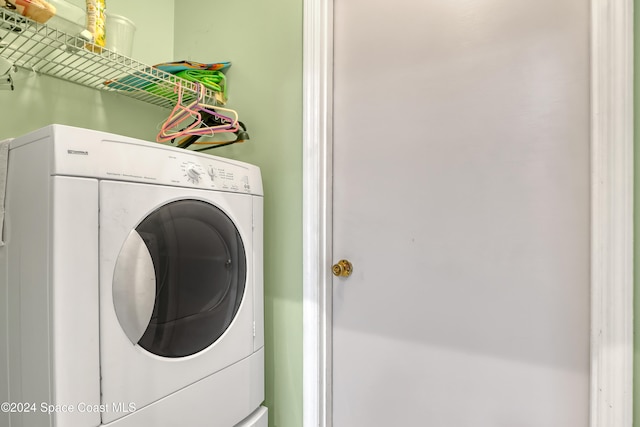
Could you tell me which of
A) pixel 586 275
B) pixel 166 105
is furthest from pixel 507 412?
pixel 166 105

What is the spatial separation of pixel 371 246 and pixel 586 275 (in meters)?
0.58

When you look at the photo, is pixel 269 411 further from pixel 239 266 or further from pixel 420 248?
pixel 420 248

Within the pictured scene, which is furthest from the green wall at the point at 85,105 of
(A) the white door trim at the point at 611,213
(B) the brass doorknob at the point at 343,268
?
(A) the white door trim at the point at 611,213

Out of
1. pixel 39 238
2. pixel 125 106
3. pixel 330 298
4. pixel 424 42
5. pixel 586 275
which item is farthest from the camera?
pixel 125 106

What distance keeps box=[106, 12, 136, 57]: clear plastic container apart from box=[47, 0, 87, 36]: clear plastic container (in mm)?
200

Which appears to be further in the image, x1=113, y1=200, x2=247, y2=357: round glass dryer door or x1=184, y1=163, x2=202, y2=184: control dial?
x1=184, y1=163, x2=202, y2=184: control dial

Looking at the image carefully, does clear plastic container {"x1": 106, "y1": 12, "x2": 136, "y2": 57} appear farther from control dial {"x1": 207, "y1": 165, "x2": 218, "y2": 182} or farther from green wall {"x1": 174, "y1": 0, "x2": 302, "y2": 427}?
control dial {"x1": 207, "y1": 165, "x2": 218, "y2": 182}

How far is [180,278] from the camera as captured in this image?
0.87 meters

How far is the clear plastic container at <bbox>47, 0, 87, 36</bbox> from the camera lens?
83 centimetres

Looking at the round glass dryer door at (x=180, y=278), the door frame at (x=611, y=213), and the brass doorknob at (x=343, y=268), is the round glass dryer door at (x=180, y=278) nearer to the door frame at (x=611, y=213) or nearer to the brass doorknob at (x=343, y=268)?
the brass doorknob at (x=343, y=268)

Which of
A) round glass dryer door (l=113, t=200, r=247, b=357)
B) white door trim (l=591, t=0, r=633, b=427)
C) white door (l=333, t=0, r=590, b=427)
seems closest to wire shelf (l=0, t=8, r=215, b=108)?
round glass dryer door (l=113, t=200, r=247, b=357)

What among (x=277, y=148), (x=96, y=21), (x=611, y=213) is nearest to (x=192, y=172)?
(x=277, y=148)

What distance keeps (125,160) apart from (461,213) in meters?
0.92

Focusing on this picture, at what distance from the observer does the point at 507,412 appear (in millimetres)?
899
